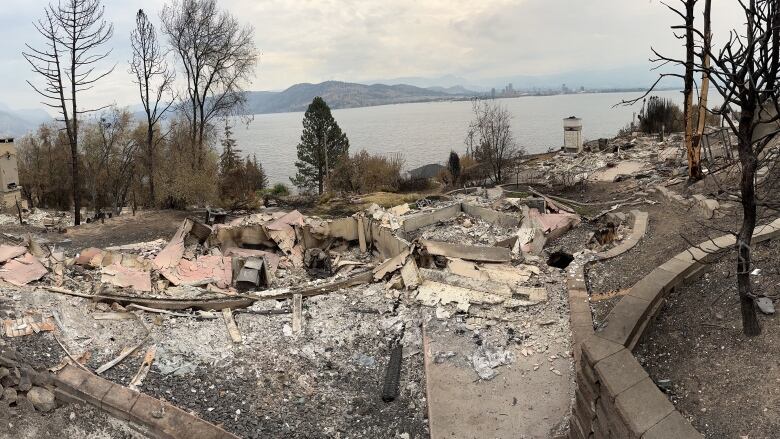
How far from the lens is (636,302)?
451 centimetres

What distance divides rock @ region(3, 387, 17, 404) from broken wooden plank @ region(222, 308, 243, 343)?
7.87 feet

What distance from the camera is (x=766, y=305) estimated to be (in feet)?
12.9

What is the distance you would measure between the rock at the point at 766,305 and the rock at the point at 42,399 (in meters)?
6.75

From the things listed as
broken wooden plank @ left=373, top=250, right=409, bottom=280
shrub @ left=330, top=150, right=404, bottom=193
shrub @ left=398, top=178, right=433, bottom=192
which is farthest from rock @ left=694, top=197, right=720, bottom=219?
shrub @ left=330, top=150, right=404, bottom=193

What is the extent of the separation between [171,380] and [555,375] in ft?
14.3

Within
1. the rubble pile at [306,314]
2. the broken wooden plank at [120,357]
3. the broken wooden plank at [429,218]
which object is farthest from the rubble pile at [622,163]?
the broken wooden plank at [120,357]

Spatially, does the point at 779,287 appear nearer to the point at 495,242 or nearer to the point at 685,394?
the point at 685,394

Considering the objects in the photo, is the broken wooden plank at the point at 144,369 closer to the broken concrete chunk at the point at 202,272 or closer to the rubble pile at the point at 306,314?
the rubble pile at the point at 306,314

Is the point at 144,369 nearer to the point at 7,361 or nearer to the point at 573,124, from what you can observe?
the point at 7,361

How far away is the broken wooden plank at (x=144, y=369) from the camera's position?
5.76 metres

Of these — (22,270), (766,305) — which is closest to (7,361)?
(22,270)

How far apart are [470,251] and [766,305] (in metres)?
→ 5.26

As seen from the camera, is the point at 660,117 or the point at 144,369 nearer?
the point at 144,369

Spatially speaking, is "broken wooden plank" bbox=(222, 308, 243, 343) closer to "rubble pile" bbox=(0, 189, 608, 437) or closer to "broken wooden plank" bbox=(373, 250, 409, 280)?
"rubble pile" bbox=(0, 189, 608, 437)
